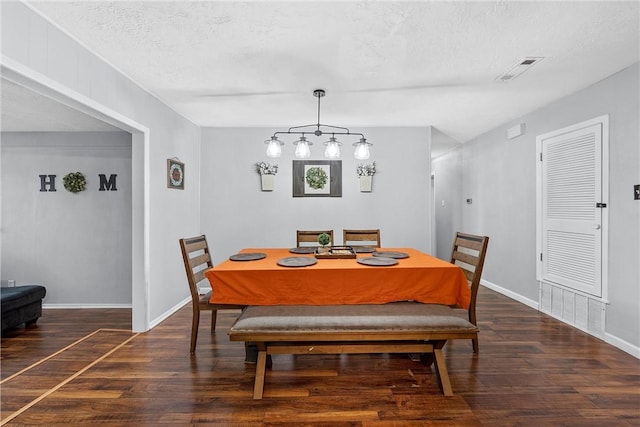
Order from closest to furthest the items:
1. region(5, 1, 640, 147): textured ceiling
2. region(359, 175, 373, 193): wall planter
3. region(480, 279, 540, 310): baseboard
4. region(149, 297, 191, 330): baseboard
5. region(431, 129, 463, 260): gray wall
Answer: region(5, 1, 640, 147): textured ceiling
region(149, 297, 191, 330): baseboard
region(480, 279, 540, 310): baseboard
region(359, 175, 373, 193): wall planter
region(431, 129, 463, 260): gray wall

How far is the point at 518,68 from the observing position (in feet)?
8.95

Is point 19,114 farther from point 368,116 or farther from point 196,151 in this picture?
point 368,116

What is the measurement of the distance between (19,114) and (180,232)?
1977 millimetres

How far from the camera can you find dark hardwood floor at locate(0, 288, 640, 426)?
6.07 feet

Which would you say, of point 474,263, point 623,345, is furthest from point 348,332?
point 623,345

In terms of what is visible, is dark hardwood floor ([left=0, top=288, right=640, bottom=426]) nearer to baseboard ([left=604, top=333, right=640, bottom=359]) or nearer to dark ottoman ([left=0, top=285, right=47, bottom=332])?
baseboard ([left=604, top=333, right=640, bottom=359])

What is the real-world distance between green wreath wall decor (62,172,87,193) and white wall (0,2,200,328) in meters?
1.12

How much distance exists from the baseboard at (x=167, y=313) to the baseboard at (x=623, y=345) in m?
4.17

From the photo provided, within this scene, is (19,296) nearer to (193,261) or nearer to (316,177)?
(193,261)

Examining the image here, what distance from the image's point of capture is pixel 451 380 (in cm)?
224

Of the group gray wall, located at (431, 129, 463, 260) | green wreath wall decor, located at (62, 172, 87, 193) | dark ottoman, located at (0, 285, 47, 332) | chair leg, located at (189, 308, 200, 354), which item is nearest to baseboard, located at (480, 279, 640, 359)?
gray wall, located at (431, 129, 463, 260)

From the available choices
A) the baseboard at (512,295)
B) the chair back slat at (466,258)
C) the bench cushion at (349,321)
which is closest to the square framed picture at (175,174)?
the bench cushion at (349,321)

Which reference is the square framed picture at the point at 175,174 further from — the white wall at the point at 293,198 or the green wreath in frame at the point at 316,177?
the green wreath in frame at the point at 316,177

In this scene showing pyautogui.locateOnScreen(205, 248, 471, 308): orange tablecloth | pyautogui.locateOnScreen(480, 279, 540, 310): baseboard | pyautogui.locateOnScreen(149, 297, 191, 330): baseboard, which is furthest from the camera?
pyautogui.locateOnScreen(480, 279, 540, 310): baseboard
